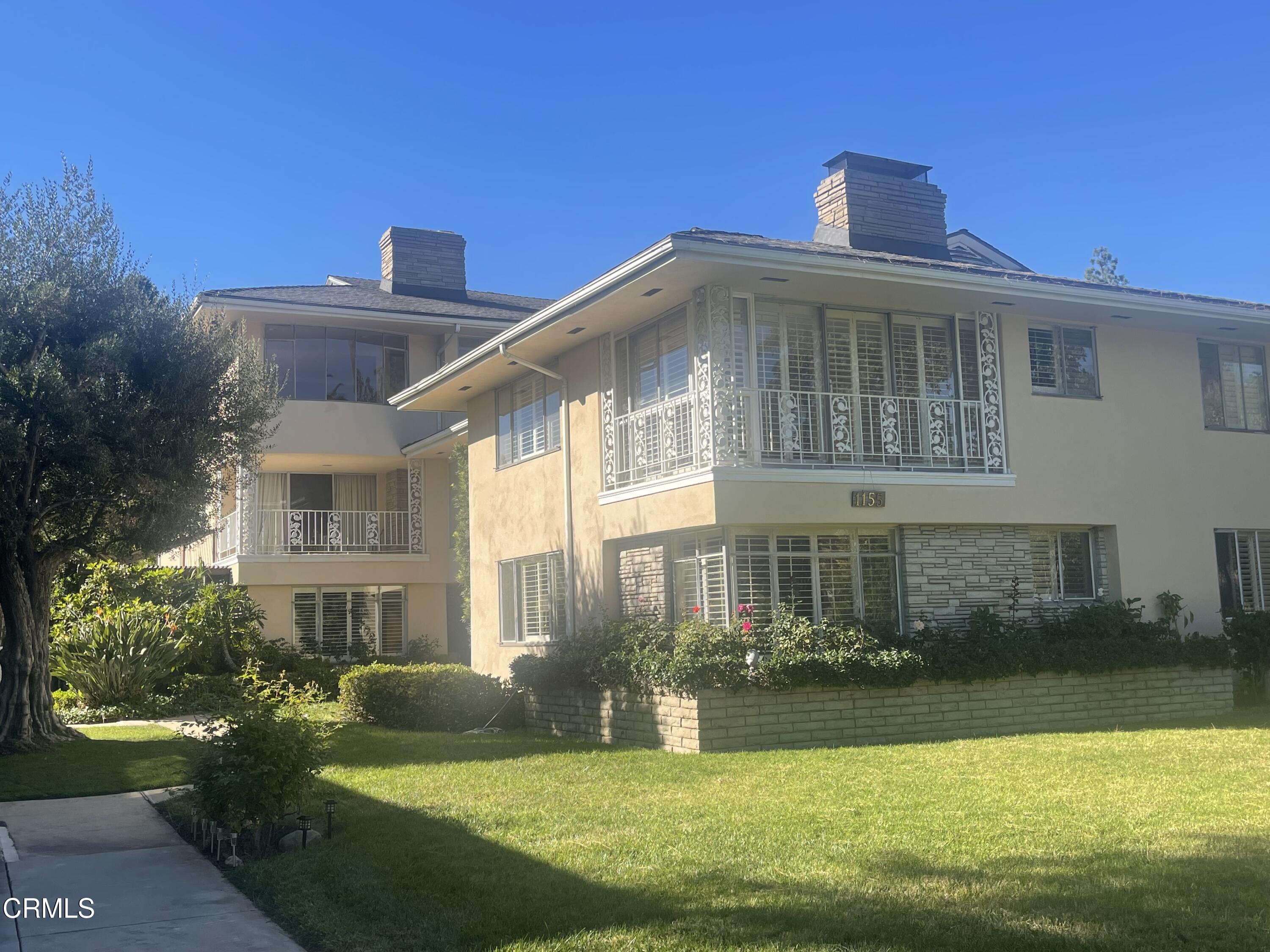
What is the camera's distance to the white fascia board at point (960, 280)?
13.1 m

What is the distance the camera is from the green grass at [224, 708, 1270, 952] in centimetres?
585

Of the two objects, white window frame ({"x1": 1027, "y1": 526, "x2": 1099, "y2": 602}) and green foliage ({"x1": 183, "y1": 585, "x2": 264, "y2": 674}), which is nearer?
white window frame ({"x1": 1027, "y1": 526, "x2": 1099, "y2": 602})

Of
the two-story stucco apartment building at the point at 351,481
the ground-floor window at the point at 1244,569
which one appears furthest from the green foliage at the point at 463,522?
the ground-floor window at the point at 1244,569

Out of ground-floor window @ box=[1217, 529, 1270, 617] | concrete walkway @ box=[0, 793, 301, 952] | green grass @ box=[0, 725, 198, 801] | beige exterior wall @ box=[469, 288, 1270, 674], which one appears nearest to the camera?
concrete walkway @ box=[0, 793, 301, 952]

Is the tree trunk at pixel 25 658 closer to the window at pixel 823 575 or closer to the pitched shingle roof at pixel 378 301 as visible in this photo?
the pitched shingle roof at pixel 378 301

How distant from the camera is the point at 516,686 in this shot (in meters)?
16.8

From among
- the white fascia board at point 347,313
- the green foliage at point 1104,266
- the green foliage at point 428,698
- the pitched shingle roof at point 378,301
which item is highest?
the green foliage at point 1104,266

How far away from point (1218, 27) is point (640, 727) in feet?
41.8

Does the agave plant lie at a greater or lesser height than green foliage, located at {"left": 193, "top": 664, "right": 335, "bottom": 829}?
greater

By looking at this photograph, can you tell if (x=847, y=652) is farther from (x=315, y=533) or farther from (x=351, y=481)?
(x=351, y=481)

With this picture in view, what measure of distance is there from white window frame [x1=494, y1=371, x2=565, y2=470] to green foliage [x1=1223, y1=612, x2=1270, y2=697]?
9866 mm

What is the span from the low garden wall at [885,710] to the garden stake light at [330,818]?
4.83 m

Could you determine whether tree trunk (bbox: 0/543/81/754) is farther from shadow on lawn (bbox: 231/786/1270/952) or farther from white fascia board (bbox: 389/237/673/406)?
shadow on lawn (bbox: 231/786/1270/952)

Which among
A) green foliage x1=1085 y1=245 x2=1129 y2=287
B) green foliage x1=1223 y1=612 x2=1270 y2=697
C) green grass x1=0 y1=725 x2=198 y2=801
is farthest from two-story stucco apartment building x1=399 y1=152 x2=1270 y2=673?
green foliage x1=1085 y1=245 x2=1129 y2=287
